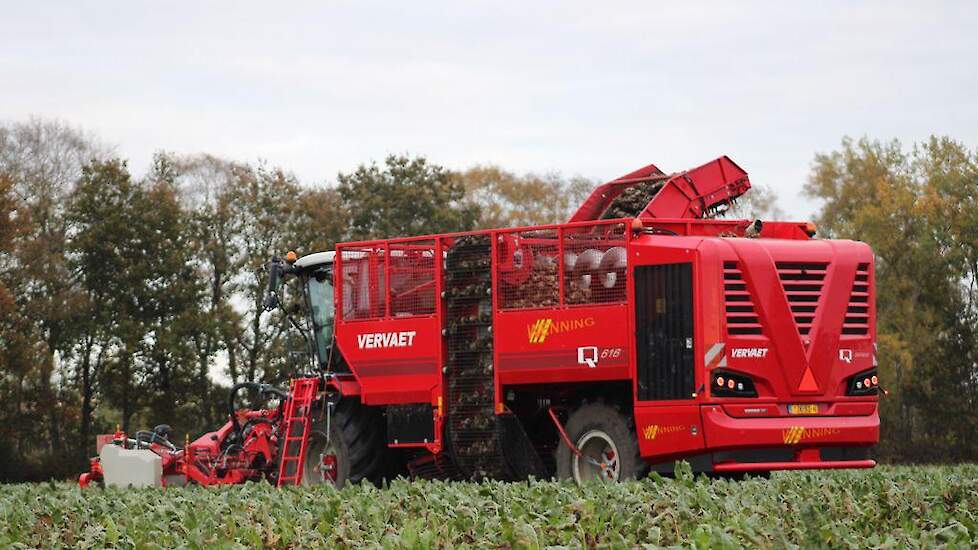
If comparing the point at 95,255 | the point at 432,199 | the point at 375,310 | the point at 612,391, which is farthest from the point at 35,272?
the point at 612,391

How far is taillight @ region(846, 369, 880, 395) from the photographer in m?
16.4

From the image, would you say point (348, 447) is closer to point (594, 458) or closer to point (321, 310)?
point (321, 310)

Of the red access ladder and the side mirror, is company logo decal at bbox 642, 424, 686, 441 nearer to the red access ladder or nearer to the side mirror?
the red access ladder

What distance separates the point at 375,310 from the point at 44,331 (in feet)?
110

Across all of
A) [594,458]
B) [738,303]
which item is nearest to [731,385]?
[738,303]

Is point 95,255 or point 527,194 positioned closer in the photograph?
point 95,255

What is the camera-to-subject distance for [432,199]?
54875mm

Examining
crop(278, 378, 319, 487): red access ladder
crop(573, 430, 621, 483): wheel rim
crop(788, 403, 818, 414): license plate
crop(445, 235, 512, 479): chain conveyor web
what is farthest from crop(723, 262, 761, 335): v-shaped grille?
crop(278, 378, 319, 487): red access ladder

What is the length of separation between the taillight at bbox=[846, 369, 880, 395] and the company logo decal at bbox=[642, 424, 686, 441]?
7.04 feet

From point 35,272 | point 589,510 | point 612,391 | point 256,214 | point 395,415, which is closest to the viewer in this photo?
point 589,510

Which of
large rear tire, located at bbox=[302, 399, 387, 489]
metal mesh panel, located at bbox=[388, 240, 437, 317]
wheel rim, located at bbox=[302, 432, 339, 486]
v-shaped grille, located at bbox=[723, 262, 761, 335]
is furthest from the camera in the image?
wheel rim, located at bbox=[302, 432, 339, 486]

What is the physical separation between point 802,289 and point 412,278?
4.57m

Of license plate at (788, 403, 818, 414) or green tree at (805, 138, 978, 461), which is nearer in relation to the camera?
license plate at (788, 403, 818, 414)

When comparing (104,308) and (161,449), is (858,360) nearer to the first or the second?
(161,449)
